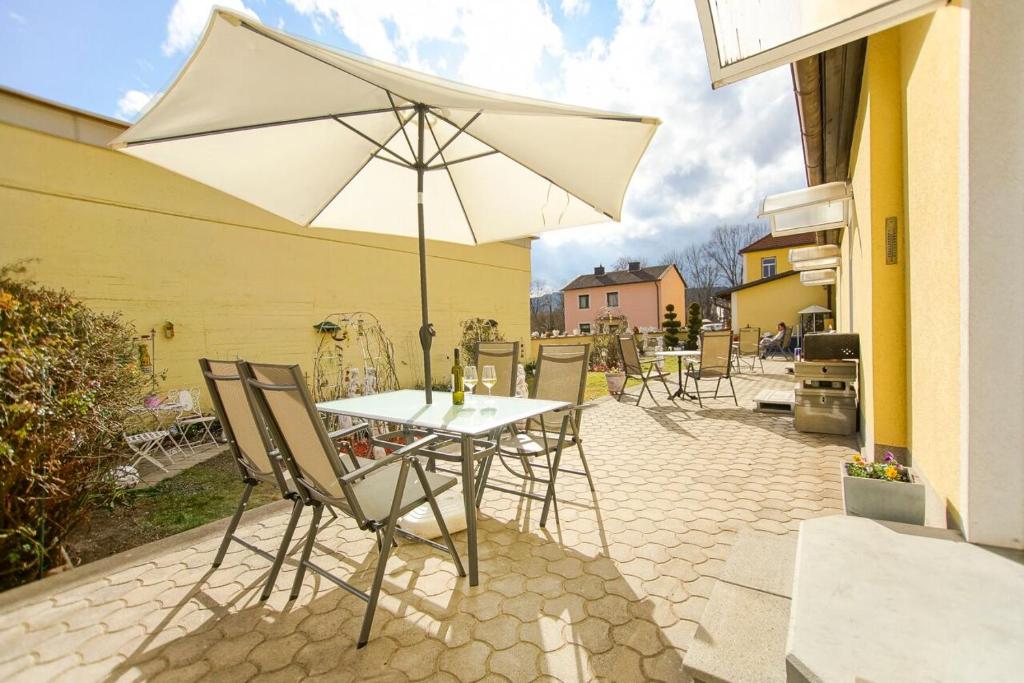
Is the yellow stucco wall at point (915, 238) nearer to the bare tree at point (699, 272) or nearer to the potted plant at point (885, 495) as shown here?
the potted plant at point (885, 495)

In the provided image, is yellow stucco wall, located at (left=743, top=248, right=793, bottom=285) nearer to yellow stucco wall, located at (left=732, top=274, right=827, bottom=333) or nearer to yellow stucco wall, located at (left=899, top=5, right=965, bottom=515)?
yellow stucco wall, located at (left=732, top=274, right=827, bottom=333)

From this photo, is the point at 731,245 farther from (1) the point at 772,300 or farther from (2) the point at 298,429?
(2) the point at 298,429

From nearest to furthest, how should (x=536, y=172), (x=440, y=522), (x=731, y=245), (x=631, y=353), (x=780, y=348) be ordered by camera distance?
(x=440, y=522), (x=536, y=172), (x=631, y=353), (x=780, y=348), (x=731, y=245)

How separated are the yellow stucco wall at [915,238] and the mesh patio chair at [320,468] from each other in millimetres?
2420

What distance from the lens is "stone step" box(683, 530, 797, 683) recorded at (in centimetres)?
158

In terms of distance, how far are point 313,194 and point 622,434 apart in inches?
175

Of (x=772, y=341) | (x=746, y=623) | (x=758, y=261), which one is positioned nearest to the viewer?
(x=746, y=623)

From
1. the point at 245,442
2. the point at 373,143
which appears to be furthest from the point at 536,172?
the point at 245,442

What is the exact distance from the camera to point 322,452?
6.42 feet

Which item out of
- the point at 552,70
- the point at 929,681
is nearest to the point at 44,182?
the point at 552,70

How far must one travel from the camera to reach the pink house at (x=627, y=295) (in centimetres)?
3488

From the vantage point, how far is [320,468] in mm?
2021

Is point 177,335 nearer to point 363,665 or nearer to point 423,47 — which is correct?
point 423,47

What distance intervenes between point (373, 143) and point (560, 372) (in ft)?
7.51
